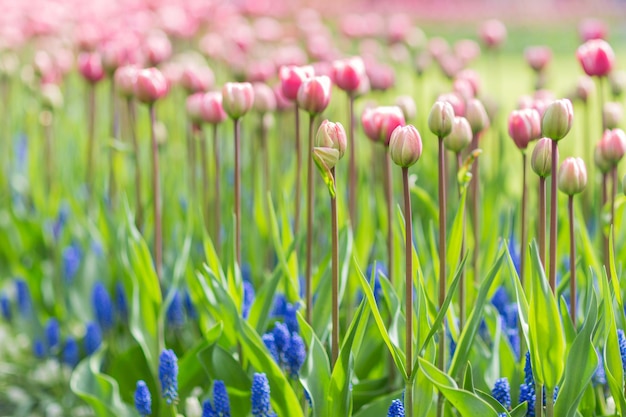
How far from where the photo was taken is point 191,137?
2.85 metres

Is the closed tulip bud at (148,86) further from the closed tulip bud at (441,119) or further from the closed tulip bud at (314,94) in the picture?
the closed tulip bud at (441,119)

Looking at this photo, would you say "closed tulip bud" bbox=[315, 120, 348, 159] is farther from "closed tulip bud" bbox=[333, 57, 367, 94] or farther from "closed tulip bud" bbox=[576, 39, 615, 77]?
"closed tulip bud" bbox=[576, 39, 615, 77]

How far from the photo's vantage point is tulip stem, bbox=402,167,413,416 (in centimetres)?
141

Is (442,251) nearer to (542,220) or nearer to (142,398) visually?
(542,220)

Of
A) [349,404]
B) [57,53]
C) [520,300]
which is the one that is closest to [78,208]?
[57,53]

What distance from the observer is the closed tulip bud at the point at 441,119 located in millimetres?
1549

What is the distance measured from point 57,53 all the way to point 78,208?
1151 millimetres

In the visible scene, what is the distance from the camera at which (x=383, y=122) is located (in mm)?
1779

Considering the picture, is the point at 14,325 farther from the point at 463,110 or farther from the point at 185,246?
the point at 463,110

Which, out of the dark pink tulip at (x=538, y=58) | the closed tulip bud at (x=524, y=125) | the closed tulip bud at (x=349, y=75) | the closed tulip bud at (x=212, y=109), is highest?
the closed tulip bud at (x=349, y=75)

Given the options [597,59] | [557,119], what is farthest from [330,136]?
[597,59]

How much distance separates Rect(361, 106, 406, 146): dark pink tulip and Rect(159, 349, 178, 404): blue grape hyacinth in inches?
23.1

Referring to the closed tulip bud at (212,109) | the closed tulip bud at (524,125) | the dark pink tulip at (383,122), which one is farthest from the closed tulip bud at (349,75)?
the closed tulip bud at (524,125)

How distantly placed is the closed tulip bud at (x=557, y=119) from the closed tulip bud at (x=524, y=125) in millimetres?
215
